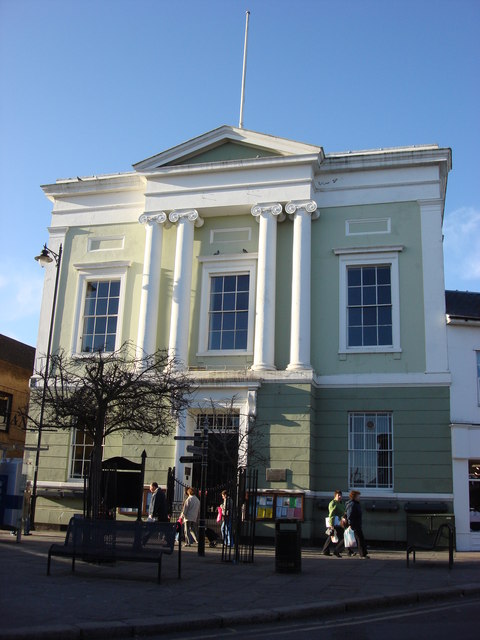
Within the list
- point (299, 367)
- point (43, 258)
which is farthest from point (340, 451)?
point (43, 258)

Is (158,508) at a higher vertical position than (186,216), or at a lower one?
lower

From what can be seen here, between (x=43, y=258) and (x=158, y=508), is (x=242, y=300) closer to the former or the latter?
(x=43, y=258)

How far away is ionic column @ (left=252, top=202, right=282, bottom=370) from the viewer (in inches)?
850

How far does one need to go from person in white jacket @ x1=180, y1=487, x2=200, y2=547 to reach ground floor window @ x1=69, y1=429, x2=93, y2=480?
5732 millimetres

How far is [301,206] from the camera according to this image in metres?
22.4

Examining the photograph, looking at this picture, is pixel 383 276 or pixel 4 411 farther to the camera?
pixel 4 411

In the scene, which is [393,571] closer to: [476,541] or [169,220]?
[476,541]

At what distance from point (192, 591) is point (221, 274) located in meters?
13.7

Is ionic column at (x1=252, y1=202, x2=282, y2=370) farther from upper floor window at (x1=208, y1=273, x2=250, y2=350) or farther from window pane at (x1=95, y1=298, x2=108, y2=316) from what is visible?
window pane at (x1=95, y1=298, x2=108, y2=316)

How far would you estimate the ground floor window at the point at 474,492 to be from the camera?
19.9m

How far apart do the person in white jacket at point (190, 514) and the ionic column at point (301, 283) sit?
16.8 ft

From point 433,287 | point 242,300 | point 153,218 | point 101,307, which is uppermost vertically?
point 153,218

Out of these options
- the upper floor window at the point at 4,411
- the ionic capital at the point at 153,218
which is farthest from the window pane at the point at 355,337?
the upper floor window at the point at 4,411

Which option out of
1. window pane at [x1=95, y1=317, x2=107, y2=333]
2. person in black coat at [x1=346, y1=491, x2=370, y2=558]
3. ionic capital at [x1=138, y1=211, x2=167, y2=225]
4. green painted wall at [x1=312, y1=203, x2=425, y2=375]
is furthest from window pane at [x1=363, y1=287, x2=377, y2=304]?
window pane at [x1=95, y1=317, x2=107, y2=333]
